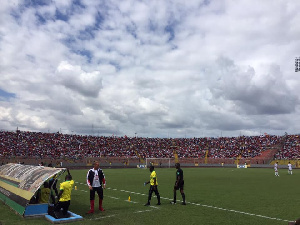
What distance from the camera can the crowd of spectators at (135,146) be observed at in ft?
217

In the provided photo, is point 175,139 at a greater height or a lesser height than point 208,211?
greater

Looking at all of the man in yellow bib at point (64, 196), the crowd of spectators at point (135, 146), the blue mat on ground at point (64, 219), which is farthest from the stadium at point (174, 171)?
the man in yellow bib at point (64, 196)

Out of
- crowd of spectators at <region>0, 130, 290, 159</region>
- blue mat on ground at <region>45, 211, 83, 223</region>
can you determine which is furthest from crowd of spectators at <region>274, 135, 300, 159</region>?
blue mat on ground at <region>45, 211, 83, 223</region>

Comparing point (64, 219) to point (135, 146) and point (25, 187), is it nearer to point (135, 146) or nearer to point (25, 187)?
point (25, 187)

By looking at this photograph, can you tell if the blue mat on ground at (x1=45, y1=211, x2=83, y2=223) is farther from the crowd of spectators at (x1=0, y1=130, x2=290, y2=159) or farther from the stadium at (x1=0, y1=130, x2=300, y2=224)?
the crowd of spectators at (x1=0, y1=130, x2=290, y2=159)

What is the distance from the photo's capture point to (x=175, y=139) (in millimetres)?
91188

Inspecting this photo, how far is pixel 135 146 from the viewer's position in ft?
273

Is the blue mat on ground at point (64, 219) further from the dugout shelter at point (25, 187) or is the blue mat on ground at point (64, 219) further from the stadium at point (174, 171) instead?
the dugout shelter at point (25, 187)

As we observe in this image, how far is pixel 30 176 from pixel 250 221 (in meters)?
9.80

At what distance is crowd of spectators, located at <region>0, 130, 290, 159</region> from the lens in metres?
66.1

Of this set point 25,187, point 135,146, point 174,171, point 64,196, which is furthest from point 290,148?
point 25,187

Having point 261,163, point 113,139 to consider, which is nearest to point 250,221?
point 261,163

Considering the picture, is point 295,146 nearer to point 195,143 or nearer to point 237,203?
point 195,143

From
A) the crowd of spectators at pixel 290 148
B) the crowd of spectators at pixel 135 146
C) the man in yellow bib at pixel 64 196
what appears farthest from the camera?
the crowd of spectators at pixel 290 148
